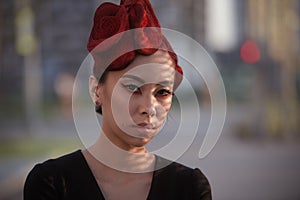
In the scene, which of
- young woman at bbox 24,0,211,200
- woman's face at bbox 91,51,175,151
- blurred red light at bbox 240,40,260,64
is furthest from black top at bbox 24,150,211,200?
blurred red light at bbox 240,40,260,64

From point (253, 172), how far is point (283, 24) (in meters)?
6.13

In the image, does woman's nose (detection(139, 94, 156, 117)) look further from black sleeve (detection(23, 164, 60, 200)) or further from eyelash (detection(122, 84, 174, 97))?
black sleeve (detection(23, 164, 60, 200))

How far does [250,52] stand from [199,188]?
36.3 feet

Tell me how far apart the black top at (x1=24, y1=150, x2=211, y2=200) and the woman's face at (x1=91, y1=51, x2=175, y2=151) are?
0.14 metres

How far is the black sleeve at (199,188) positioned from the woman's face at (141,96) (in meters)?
0.20

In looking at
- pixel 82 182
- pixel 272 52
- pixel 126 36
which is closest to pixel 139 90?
pixel 126 36

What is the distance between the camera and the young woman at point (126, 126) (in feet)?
4.80

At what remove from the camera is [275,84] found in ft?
51.6

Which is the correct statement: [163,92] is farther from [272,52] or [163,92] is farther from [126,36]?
[272,52]

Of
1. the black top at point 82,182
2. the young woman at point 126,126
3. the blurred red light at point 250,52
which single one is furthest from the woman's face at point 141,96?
the blurred red light at point 250,52

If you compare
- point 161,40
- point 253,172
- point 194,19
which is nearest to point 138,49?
point 161,40

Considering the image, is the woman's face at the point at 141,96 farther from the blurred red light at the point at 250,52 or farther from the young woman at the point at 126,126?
the blurred red light at the point at 250,52

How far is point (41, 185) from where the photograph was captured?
1.49 meters

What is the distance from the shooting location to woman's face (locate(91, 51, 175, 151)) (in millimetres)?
1468
